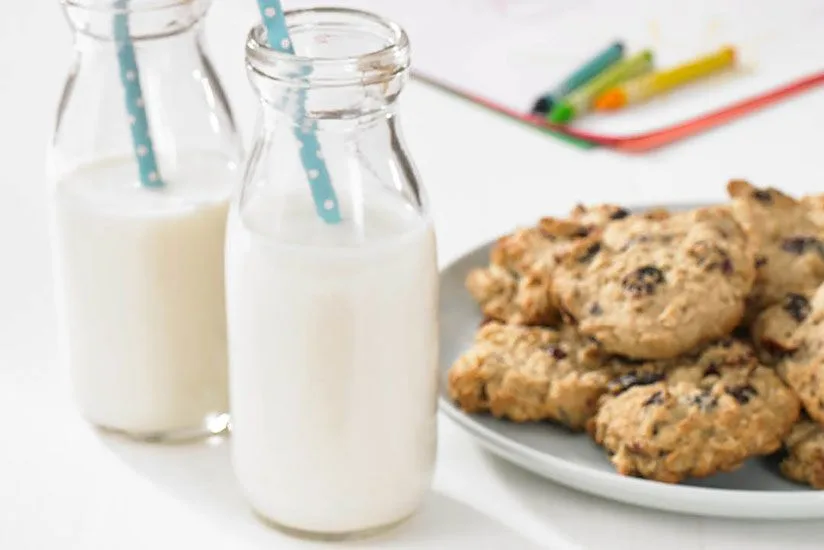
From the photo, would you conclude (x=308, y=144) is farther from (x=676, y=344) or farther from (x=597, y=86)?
(x=597, y=86)

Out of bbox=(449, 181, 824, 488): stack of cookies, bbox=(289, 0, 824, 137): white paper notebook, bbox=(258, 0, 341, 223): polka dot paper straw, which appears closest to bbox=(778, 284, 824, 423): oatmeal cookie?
bbox=(449, 181, 824, 488): stack of cookies

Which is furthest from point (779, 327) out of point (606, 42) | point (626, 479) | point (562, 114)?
point (606, 42)

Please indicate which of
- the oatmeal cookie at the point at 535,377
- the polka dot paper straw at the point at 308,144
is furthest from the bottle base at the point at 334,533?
the polka dot paper straw at the point at 308,144

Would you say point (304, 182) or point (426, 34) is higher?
point (304, 182)

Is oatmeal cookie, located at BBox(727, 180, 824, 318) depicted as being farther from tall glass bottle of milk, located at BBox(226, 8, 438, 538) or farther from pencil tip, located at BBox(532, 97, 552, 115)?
pencil tip, located at BBox(532, 97, 552, 115)

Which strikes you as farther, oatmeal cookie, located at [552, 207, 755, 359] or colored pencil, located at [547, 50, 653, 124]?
colored pencil, located at [547, 50, 653, 124]

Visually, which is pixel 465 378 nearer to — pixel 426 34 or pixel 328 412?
pixel 328 412

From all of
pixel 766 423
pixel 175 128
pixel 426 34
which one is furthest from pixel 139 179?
pixel 426 34
